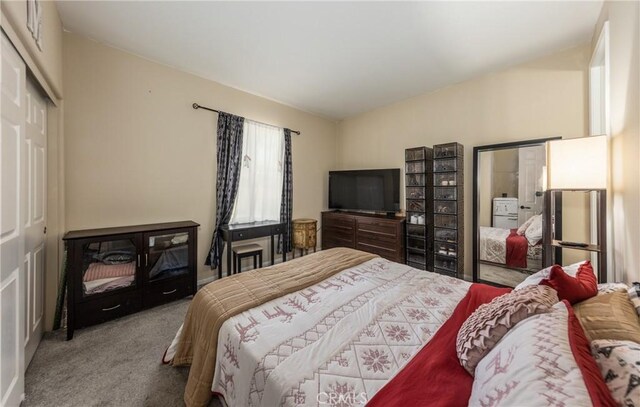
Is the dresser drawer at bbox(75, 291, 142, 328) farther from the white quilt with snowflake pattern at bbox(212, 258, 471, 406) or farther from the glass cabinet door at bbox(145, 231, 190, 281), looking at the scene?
the white quilt with snowflake pattern at bbox(212, 258, 471, 406)

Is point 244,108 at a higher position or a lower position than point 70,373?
higher

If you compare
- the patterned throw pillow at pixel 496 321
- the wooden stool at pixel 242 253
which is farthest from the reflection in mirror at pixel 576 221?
the wooden stool at pixel 242 253

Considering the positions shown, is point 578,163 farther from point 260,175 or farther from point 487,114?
point 260,175

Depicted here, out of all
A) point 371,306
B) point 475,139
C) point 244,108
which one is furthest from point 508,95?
point 244,108

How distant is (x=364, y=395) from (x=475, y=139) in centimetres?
338

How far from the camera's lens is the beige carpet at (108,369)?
1.45 metres

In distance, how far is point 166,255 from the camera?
8.41ft

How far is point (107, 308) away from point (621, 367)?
3204mm

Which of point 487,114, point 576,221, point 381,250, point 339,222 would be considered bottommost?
point 381,250

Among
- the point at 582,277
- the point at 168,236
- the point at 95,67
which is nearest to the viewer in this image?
the point at 582,277

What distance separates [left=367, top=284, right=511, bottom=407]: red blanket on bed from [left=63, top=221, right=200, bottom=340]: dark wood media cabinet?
8.24 ft

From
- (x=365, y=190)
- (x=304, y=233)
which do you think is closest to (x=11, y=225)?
(x=304, y=233)

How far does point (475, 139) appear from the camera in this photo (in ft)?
10.4

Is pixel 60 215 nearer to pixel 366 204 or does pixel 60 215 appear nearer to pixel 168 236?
pixel 168 236
